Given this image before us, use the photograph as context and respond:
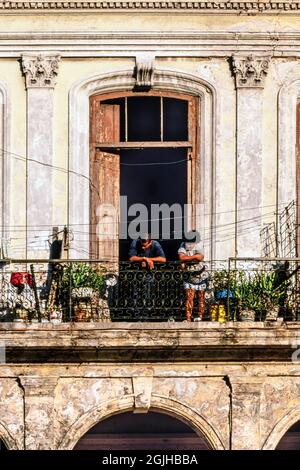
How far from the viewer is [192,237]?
31.6 meters

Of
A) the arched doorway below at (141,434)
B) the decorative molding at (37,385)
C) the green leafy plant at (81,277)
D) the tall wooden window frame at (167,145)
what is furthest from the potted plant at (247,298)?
the arched doorway below at (141,434)

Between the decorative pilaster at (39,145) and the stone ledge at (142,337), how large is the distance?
2.28 m

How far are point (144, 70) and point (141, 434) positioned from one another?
6.37 m

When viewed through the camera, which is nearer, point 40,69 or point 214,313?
point 214,313

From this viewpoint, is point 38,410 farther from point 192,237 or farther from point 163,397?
point 192,237

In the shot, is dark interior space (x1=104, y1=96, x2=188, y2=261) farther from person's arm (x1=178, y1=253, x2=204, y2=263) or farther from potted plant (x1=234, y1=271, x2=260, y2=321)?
potted plant (x1=234, y1=271, x2=260, y2=321)

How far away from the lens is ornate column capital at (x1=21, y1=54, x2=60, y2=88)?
3155 cm

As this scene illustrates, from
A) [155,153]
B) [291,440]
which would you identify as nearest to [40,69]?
[155,153]

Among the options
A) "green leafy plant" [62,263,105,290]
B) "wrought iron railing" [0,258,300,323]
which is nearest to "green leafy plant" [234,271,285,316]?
"wrought iron railing" [0,258,300,323]

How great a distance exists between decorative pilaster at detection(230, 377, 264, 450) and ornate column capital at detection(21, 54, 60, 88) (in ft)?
17.7

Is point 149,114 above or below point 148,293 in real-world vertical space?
above

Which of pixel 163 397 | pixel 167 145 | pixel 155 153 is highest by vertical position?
pixel 167 145

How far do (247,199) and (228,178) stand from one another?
1.43 feet
